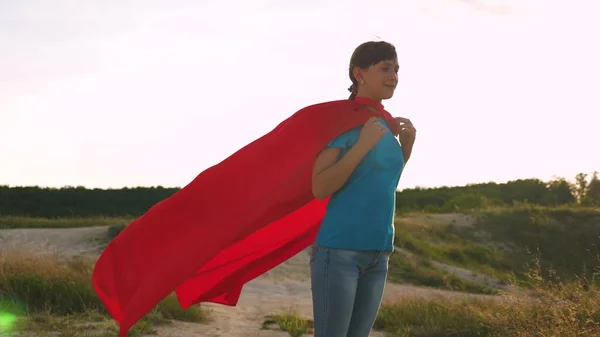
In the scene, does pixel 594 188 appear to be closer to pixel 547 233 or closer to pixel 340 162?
pixel 547 233

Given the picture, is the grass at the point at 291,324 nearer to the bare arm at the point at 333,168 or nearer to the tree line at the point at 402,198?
the bare arm at the point at 333,168

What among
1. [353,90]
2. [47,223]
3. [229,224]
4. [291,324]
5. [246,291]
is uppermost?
[353,90]

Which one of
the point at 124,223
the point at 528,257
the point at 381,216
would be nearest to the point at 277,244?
the point at 381,216

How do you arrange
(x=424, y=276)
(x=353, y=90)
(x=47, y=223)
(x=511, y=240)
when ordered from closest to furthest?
1. (x=353, y=90)
2. (x=424, y=276)
3. (x=47, y=223)
4. (x=511, y=240)

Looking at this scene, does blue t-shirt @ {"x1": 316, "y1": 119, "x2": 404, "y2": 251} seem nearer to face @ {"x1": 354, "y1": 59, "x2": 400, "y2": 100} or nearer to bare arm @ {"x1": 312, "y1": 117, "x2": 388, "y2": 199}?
bare arm @ {"x1": 312, "y1": 117, "x2": 388, "y2": 199}

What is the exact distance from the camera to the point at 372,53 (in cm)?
336

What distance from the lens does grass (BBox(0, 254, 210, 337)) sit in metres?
7.55

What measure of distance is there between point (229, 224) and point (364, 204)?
0.95m

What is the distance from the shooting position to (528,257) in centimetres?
2175

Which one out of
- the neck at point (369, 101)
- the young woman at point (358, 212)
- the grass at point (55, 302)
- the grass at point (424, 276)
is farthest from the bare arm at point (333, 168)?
the grass at point (424, 276)

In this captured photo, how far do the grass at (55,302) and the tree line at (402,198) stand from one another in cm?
1819

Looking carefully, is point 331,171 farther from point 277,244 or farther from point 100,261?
point 100,261

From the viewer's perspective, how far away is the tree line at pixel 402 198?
28233 millimetres

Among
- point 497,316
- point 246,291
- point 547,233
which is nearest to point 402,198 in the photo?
point 547,233
